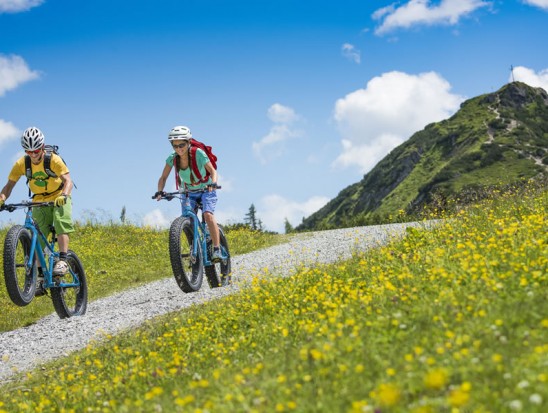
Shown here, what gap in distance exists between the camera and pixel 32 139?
31.6ft

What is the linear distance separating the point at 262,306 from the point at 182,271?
2.87 metres

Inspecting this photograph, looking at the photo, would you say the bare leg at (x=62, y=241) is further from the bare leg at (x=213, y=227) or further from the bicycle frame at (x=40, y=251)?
the bare leg at (x=213, y=227)

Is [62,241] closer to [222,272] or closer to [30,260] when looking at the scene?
[30,260]

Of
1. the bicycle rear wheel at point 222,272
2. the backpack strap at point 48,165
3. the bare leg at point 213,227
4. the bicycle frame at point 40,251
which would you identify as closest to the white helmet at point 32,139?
the backpack strap at point 48,165

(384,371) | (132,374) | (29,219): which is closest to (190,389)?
(132,374)

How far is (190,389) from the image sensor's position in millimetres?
4816

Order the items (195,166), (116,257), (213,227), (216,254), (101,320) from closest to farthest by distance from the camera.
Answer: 1. (195,166)
2. (101,320)
3. (213,227)
4. (216,254)
5. (116,257)

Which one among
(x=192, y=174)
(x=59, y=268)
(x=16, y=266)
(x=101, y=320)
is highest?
(x=192, y=174)

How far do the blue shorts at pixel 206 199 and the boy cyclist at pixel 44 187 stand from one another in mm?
2369

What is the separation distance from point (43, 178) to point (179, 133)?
2.76 meters

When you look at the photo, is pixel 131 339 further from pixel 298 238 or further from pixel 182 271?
pixel 298 238

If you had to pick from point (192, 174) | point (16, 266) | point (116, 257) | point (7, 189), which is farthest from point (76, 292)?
point (116, 257)

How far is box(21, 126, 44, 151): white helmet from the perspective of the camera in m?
9.58

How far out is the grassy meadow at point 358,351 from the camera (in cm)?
372
